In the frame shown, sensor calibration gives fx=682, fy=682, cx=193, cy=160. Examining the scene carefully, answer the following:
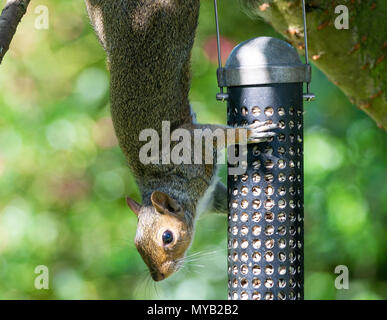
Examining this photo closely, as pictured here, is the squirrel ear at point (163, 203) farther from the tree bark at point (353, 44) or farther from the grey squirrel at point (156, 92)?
the tree bark at point (353, 44)

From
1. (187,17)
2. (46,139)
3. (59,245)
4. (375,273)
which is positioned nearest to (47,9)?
(46,139)

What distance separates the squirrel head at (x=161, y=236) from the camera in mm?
2303

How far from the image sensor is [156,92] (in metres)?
2.31

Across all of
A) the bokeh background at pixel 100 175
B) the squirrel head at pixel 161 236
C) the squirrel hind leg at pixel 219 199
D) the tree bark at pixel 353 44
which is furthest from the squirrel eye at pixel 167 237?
the bokeh background at pixel 100 175

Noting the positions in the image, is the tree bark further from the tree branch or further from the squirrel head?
the tree branch

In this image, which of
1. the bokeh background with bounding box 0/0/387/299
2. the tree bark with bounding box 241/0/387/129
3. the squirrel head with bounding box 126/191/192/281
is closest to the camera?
the tree bark with bounding box 241/0/387/129

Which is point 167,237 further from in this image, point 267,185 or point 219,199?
point 267,185

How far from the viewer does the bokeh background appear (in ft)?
11.8

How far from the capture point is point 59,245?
12.7ft

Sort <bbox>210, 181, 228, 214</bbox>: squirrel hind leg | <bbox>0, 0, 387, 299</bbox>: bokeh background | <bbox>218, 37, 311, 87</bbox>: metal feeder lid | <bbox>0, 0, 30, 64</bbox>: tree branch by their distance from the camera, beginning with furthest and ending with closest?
<bbox>0, 0, 387, 299</bbox>: bokeh background, <bbox>210, 181, 228, 214</bbox>: squirrel hind leg, <bbox>218, 37, 311, 87</bbox>: metal feeder lid, <bbox>0, 0, 30, 64</bbox>: tree branch

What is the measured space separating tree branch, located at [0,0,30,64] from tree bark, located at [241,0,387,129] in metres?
0.88

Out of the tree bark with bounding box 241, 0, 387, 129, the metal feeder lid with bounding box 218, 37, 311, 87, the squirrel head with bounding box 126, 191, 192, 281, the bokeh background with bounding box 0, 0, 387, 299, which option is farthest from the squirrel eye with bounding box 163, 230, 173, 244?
the bokeh background with bounding box 0, 0, 387, 299

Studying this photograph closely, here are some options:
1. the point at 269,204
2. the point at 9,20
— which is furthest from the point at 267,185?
the point at 9,20

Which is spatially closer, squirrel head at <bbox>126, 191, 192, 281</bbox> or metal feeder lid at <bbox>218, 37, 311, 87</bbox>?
metal feeder lid at <bbox>218, 37, 311, 87</bbox>
